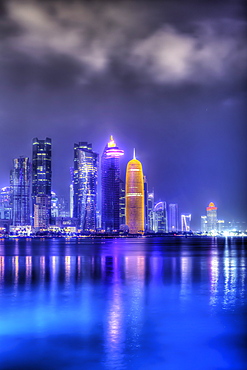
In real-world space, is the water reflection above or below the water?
below

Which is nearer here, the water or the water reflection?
the water

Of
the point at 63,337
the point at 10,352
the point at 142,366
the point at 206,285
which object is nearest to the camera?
the point at 142,366

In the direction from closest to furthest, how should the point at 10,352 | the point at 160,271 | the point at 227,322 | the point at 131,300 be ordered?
the point at 10,352, the point at 227,322, the point at 131,300, the point at 160,271

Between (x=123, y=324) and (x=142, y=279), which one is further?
(x=142, y=279)

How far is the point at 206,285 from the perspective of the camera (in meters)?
36.2

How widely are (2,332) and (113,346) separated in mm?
5154

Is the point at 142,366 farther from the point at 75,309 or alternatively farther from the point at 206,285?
the point at 206,285

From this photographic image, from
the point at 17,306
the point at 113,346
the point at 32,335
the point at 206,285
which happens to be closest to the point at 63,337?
the point at 32,335

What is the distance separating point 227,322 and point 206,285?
14.2m

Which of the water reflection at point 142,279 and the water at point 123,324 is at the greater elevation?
the water at point 123,324

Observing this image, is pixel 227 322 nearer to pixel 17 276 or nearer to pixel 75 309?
pixel 75 309

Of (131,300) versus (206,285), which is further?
(206,285)

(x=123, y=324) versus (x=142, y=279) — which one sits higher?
(x=123, y=324)

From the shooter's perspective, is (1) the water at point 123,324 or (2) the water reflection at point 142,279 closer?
(1) the water at point 123,324
